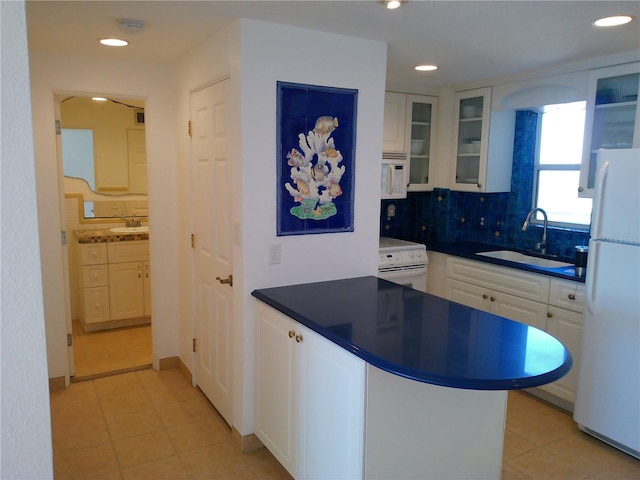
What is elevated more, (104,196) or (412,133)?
(412,133)

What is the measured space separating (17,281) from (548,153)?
3.90m

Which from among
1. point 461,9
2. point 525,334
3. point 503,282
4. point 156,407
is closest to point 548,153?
point 503,282

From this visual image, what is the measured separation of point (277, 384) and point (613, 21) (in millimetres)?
2405

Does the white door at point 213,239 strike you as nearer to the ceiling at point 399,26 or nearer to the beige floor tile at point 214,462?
the beige floor tile at point 214,462

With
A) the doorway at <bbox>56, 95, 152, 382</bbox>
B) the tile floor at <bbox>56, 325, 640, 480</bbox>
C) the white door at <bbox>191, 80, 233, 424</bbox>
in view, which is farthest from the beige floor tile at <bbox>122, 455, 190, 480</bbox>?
the doorway at <bbox>56, 95, 152, 382</bbox>

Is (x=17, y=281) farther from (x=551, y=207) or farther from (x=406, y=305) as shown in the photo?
(x=551, y=207)

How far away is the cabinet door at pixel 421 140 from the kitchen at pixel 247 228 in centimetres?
144

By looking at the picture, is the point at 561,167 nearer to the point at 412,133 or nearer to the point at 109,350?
the point at 412,133

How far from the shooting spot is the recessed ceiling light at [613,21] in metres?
2.33

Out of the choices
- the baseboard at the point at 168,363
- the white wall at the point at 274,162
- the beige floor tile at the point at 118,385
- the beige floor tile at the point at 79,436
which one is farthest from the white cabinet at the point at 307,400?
the baseboard at the point at 168,363

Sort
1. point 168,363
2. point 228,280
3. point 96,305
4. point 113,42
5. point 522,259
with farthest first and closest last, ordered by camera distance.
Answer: point 96,305 < point 522,259 < point 168,363 < point 113,42 < point 228,280

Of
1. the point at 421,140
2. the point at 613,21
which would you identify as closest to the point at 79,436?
the point at 421,140

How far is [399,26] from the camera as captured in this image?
2.48 meters

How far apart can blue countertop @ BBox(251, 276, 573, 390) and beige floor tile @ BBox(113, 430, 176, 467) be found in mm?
1046
